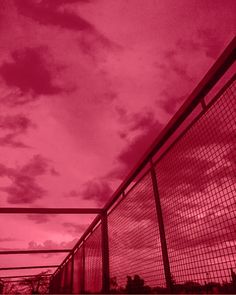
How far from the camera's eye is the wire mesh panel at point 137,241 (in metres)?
2.44

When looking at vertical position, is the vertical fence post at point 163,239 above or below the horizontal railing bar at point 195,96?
below

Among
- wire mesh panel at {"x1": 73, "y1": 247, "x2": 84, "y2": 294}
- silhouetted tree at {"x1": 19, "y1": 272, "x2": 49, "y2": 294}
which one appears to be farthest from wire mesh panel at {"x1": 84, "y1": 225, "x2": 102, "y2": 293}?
silhouetted tree at {"x1": 19, "y1": 272, "x2": 49, "y2": 294}

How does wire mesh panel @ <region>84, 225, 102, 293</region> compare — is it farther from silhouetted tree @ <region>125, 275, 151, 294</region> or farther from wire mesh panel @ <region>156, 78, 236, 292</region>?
wire mesh panel @ <region>156, 78, 236, 292</region>

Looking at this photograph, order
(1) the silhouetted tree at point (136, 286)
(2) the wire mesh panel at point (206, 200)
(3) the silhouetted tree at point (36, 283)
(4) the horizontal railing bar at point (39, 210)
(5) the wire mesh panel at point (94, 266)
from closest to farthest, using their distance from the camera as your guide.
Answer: (2) the wire mesh panel at point (206, 200), (1) the silhouetted tree at point (136, 286), (5) the wire mesh panel at point (94, 266), (4) the horizontal railing bar at point (39, 210), (3) the silhouetted tree at point (36, 283)

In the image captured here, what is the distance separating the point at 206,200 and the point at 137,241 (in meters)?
1.37

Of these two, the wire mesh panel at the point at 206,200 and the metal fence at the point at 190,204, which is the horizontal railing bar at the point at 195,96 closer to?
the metal fence at the point at 190,204

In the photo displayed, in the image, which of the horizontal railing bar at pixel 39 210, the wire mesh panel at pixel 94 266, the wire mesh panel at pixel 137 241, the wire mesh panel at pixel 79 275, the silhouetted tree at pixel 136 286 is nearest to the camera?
the wire mesh panel at pixel 137 241

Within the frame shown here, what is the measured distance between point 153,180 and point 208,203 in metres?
1.02

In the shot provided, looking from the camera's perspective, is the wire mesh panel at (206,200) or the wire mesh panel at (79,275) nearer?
the wire mesh panel at (206,200)

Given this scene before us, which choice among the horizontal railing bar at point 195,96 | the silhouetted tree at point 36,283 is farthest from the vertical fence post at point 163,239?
the silhouetted tree at point 36,283

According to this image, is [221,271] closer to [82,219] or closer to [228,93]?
[228,93]

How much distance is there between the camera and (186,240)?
1899mm

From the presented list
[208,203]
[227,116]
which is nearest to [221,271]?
[208,203]

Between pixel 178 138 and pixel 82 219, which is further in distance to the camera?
pixel 82 219
